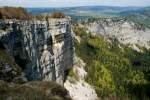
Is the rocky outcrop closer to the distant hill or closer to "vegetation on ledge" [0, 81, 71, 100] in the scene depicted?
the distant hill

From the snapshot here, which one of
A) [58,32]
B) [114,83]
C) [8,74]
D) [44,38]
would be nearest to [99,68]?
[114,83]

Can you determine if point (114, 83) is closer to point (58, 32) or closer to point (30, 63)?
point (58, 32)

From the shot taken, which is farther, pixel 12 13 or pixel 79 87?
pixel 79 87

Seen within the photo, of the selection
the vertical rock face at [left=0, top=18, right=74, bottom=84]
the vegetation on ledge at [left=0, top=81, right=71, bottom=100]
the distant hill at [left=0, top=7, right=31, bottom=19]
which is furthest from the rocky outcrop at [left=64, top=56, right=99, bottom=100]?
the vegetation on ledge at [left=0, top=81, right=71, bottom=100]

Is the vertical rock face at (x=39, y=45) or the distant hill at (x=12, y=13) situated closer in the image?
the vertical rock face at (x=39, y=45)

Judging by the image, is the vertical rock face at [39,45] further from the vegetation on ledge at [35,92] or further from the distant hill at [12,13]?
the vegetation on ledge at [35,92]

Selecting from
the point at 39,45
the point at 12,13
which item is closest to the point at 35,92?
the point at 39,45

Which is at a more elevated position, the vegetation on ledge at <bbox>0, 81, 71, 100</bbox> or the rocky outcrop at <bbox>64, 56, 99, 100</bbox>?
the vegetation on ledge at <bbox>0, 81, 71, 100</bbox>

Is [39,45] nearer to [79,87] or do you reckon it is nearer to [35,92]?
[79,87]

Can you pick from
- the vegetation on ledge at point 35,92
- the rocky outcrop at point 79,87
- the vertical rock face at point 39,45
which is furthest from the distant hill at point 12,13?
the vegetation on ledge at point 35,92
